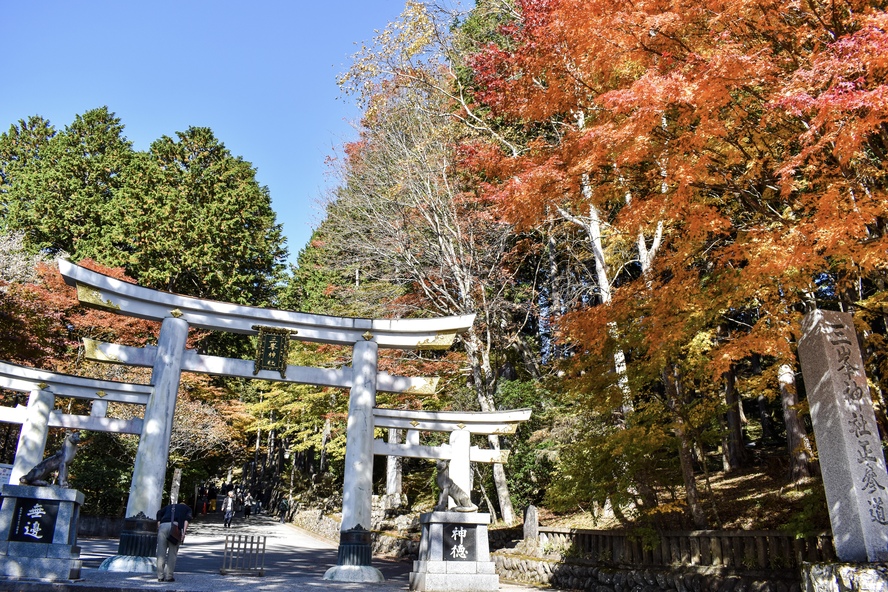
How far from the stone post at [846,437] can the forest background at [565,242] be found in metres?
0.45

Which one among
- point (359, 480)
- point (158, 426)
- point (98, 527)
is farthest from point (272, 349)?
point (98, 527)

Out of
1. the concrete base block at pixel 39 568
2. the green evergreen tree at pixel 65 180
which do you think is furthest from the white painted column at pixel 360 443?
the green evergreen tree at pixel 65 180

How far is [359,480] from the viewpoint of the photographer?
1166 centimetres

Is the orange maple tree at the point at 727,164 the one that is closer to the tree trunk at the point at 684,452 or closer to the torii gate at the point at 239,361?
the tree trunk at the point at 684,452

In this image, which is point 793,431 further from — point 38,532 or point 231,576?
point 38,532

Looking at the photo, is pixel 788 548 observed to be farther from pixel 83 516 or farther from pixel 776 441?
pixel 83 516

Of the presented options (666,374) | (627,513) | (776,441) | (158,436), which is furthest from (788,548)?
(776,441)

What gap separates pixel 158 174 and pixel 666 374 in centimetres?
2707

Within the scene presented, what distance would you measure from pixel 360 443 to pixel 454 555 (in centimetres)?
300

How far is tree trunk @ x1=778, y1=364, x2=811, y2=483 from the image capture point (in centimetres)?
1275

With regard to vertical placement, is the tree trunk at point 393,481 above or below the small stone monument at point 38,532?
above

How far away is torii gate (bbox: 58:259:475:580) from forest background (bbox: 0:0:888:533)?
3.68 metres

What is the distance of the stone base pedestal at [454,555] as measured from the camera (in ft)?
32.6

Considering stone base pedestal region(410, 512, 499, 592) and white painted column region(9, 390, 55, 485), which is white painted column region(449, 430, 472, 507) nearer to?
stone base pedestal region(410, 512, 499, 592)
